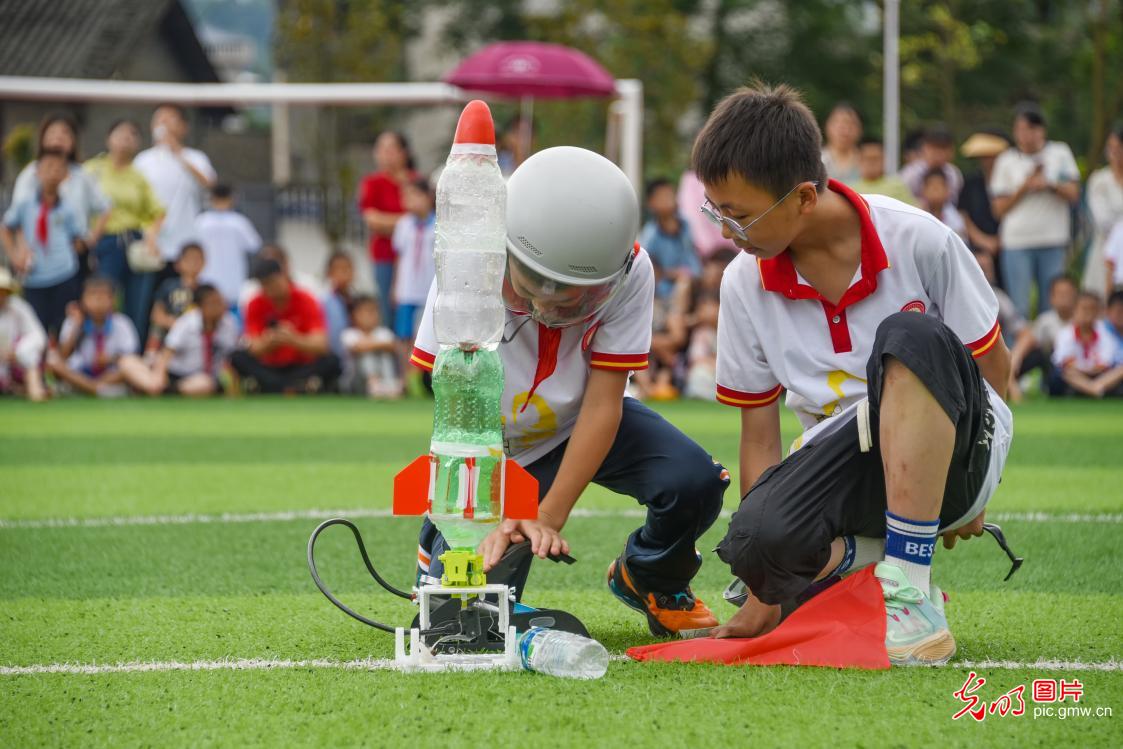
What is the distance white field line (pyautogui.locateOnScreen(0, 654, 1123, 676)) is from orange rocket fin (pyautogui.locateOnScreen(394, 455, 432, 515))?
43 cm

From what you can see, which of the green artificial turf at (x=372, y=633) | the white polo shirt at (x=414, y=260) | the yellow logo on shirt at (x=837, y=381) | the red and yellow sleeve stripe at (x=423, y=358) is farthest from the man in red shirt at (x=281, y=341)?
the yellow logo on shirt at (x=837, y=381)

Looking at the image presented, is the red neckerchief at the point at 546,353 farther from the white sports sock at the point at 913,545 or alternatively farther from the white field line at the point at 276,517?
the white field line at the point at 276,517

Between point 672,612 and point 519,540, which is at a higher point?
point 519,540

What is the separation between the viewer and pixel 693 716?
2984 mm

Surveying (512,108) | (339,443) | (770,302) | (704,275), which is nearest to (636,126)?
(704,275)

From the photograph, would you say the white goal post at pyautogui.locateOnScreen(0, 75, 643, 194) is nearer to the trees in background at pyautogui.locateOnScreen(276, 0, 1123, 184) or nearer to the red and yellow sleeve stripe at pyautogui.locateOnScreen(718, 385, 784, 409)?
the trees in background at pyautogui.locateOnScreen(276, 0, 1123, 184)

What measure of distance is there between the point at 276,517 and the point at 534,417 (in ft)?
8.72

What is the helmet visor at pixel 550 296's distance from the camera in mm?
3544

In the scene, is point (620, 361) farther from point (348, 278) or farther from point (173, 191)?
point (173, 191)

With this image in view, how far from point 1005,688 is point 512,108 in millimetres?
26778

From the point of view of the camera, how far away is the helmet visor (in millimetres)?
3544

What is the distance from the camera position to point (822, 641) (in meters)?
3.52

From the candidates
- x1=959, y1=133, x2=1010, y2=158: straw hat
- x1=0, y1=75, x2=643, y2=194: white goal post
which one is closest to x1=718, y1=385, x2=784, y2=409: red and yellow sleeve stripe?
x1=959, y1=133, x2=1010, y2=158: straw hat

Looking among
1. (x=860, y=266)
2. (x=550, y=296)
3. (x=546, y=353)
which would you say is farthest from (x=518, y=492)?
(x=860, y=266)
